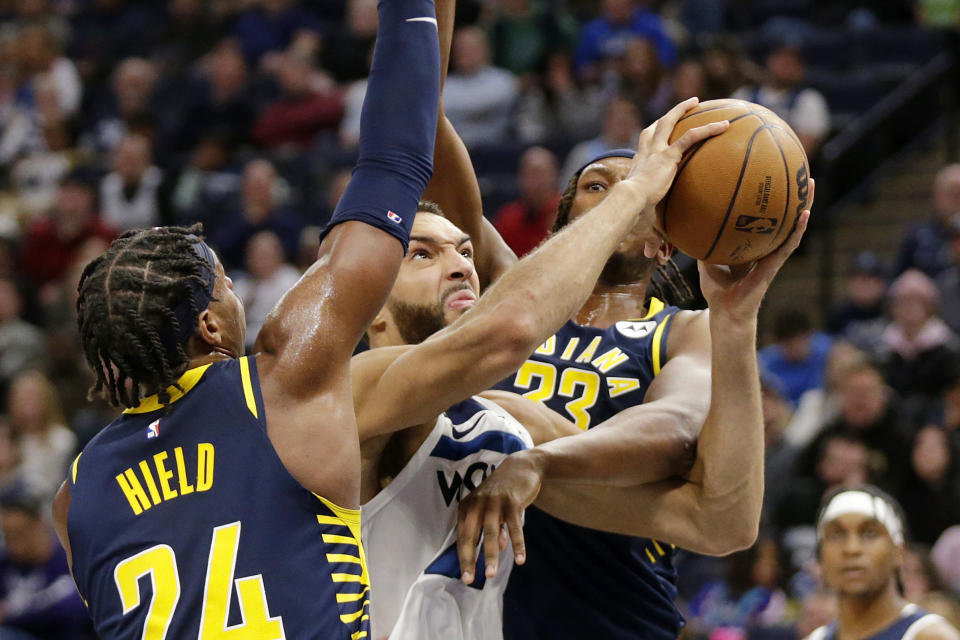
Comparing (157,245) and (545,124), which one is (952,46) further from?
(157,245)

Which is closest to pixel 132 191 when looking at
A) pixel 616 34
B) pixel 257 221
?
pixel 257 221

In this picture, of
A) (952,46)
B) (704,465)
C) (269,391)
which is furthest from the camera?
(952,46)

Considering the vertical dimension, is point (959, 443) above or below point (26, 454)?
below

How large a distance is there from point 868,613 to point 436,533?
8.44 ft

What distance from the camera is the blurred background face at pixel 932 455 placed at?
7.28 metres

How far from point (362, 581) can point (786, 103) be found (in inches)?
298

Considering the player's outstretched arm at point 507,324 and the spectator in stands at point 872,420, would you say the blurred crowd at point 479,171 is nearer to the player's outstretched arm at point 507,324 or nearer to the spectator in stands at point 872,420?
the spectator in stands at point 872,420

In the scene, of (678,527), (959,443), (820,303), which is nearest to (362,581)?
(678,527)

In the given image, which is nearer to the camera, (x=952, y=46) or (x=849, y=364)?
(x=849, y=364)

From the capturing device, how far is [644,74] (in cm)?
1027

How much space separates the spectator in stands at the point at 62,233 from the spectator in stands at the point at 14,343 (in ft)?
2.11

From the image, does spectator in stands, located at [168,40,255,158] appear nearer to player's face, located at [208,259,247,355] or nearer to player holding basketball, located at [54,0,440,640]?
player's face, located at [208,259,247,355]

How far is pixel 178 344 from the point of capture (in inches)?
114

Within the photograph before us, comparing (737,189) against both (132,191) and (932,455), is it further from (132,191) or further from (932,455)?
(132,191)
